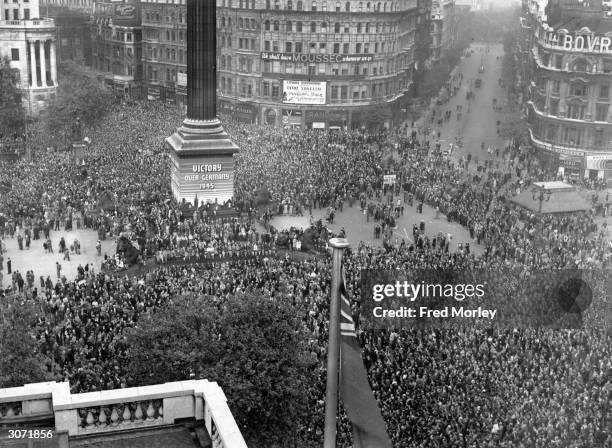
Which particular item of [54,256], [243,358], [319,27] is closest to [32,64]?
[319,27]

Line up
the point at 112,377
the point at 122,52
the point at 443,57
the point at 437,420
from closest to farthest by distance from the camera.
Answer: the point at 437,420 < the point at 112,377 < the point at 122,52 < the point at 443,57

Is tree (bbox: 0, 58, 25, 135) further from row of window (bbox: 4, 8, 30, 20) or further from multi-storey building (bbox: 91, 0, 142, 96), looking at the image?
multi-storey building (bbox: 91, 0, 142, 96)

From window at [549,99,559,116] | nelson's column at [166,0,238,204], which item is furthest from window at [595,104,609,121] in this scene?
nelson's column at [166,0,238,204]

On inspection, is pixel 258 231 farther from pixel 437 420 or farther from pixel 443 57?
pixel 443 57

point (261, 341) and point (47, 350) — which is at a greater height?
point (261, 341)

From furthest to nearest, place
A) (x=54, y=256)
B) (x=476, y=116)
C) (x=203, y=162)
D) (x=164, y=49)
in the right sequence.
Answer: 1. (x=476, y=116)
2. (x=164, y=49)
3. (x=203, y=162)
4. (x=54, y=256)

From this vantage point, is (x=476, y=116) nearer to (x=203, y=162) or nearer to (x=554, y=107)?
(x=554, y=107)

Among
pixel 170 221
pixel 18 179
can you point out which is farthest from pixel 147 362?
pixel 18 179
